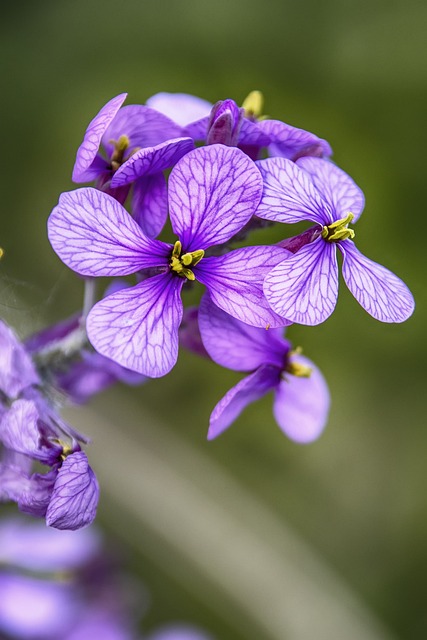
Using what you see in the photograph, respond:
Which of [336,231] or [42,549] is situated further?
[42,549]

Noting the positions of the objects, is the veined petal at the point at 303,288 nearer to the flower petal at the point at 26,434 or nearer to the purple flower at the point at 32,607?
the flower petal at the point at 26,434

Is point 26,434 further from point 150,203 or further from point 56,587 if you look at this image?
point 56,587

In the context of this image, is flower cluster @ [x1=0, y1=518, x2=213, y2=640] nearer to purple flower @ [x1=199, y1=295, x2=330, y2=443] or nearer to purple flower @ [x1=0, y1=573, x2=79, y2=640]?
purple flower @ [x1=0, y1=573, x2=79, y2=640]

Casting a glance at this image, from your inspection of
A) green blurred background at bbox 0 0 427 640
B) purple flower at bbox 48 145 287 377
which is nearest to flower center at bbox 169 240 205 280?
purple flower at bbox 48 145 287 377

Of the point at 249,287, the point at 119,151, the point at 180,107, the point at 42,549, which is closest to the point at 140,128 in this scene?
the point at 119,151

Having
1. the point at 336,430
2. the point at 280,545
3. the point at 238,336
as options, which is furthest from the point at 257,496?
the point at 238,336

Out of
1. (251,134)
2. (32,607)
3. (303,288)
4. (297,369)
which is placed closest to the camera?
(303,288)
